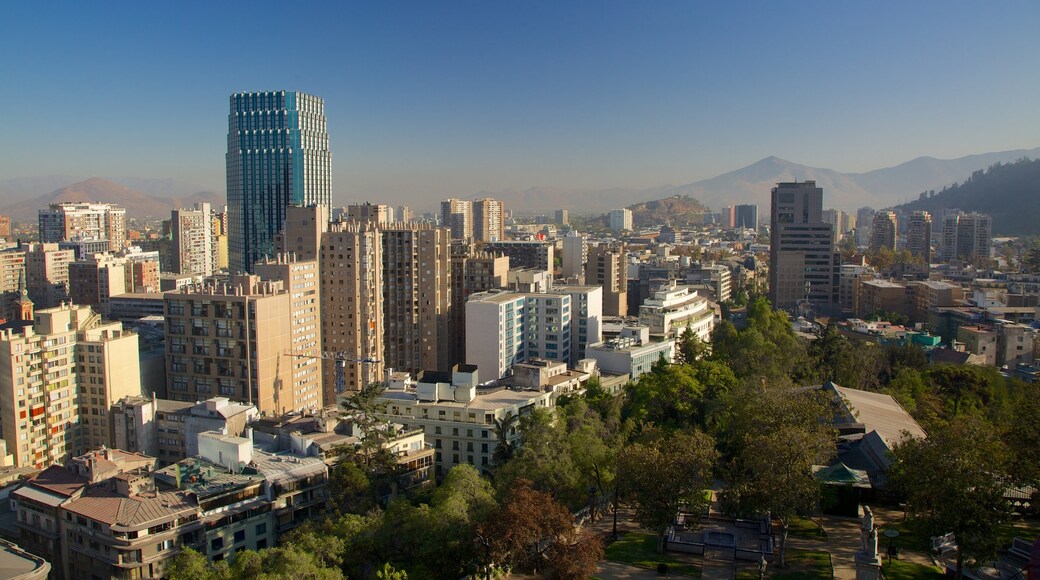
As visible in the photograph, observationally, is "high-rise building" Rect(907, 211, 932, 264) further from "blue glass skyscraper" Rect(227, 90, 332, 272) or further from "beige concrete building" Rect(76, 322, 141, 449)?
"beige concrete building" Rect(76, 322, 141, 449)

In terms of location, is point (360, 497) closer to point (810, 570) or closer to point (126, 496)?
point (126, 496)

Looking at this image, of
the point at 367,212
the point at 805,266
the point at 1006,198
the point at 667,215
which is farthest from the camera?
the point at 667,215

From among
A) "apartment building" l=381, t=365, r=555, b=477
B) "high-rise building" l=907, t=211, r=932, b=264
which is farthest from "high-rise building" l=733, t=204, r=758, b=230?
"apartment building" l=381, t=365, r=555, b=477

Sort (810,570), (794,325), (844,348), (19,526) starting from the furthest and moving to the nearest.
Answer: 1. (794,325)
2. (844,348)
3. (19,526)
4. (810,570)

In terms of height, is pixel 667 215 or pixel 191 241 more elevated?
pixel 667 215

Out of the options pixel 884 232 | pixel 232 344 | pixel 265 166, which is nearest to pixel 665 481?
pixel 232 344

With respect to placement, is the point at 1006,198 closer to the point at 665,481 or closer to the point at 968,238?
the point at 968,238

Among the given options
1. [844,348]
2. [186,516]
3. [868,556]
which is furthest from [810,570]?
[844,348]

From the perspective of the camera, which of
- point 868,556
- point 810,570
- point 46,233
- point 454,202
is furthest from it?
point 454,202
